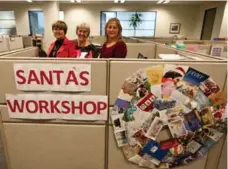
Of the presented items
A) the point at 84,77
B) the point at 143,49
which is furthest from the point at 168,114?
the point at 143,49

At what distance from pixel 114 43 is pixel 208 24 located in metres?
9.18

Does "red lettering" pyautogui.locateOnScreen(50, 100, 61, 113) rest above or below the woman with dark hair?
below

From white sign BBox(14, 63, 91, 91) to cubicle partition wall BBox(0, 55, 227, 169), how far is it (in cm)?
3

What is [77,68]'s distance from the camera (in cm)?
105

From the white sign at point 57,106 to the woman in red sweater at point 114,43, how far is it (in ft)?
1.71

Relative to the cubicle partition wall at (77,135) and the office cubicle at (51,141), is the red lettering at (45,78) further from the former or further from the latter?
the office cubicle at (51,141)

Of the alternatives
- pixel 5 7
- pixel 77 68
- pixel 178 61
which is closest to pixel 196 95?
pixel 178 61

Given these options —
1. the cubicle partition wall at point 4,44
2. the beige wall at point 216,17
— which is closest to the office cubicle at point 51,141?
the cubicle partition wall at point 4,44

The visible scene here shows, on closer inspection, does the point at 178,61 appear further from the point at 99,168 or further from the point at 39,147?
the point at 39,147

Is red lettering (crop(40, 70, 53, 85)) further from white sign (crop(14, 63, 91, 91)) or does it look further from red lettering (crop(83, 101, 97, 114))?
red lettering (crop(83, 101, 97, 114))

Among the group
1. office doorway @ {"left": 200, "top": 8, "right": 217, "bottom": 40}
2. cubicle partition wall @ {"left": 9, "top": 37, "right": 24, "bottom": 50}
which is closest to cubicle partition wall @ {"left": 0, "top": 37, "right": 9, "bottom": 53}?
cubicle partition wall @ {"left": 9, "top": 37, "right": 24, "bottom": 50}

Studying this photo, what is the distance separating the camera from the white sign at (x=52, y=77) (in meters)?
1.05

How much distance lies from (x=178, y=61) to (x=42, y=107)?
88cm

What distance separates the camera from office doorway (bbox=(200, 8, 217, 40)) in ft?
28.0
